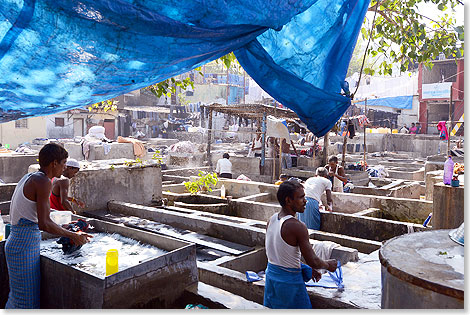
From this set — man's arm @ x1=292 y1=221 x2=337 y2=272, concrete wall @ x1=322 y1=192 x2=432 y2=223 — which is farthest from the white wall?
man's arm @ x1=292 y1=221 x2=337 y2=272

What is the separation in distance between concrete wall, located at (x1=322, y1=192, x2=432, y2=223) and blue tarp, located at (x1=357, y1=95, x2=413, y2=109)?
24482 millimetres

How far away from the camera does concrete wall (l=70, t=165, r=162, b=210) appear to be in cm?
680

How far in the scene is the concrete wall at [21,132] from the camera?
26681mm

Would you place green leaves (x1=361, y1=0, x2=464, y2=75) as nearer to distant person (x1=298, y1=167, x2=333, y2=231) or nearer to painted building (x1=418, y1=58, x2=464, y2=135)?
distant person (x1=298, y1=167, x2=333, y2=231)

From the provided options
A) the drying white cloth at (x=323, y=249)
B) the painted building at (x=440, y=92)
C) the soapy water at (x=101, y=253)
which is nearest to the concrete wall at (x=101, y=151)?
the soapy water at (x=101, y=253)

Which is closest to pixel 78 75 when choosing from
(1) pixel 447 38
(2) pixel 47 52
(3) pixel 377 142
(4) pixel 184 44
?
(2) pixel 47 52

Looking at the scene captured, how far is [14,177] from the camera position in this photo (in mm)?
10680

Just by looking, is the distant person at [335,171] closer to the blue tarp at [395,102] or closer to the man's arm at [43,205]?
the man's arm at [43,205]

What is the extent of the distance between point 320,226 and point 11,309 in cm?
530

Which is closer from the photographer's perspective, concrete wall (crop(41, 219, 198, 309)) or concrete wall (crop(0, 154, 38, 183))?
concrete wall (crop(41, 219, 198, 309))

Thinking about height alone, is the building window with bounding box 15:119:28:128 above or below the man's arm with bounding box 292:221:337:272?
above

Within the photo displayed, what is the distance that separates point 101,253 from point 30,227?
917 mm

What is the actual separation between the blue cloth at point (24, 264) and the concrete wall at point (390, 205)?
690cm

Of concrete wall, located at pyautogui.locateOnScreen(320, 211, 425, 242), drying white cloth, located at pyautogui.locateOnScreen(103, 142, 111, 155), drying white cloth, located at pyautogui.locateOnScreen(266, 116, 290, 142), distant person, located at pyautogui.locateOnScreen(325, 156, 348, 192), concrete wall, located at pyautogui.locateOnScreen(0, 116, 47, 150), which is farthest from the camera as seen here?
concrete wall, located at pyautogui.locateOnScreen(0, 116, 47, 150)
